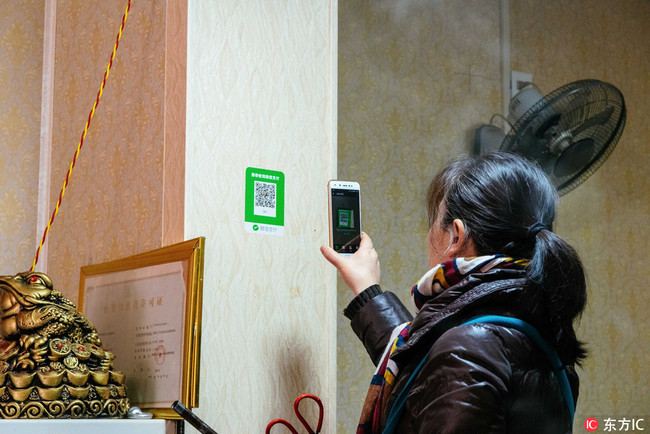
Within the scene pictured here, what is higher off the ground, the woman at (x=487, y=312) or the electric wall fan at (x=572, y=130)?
the electric wall fan at (x=572, y=130)

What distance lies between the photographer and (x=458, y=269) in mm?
1117

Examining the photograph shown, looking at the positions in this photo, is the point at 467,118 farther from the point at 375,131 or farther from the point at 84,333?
the point at 84,333

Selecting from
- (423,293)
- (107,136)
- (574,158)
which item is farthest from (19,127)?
(574,158)

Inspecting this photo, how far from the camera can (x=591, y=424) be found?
10.2 feet

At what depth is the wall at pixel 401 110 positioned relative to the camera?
8.97ft

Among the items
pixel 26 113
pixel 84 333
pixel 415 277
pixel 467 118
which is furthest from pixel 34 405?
pixel 467 118

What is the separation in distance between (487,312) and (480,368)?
0.34 ft

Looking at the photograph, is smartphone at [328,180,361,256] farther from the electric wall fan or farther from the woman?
the electric wall fan

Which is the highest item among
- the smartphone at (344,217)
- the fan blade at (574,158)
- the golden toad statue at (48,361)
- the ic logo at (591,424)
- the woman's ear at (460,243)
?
the fan blade at (574,158)

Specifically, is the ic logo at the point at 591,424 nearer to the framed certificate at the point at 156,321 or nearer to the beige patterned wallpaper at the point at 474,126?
the beige patterned wallpaper at the point at 474,126

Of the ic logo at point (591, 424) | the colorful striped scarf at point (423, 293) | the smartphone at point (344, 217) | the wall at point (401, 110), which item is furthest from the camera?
the ic logo at point (591, 424)

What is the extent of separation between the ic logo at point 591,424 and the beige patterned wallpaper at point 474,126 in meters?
0.03

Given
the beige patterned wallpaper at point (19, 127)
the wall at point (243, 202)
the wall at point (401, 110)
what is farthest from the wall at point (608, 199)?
the beige patterned wallpaper at point (19, 127)

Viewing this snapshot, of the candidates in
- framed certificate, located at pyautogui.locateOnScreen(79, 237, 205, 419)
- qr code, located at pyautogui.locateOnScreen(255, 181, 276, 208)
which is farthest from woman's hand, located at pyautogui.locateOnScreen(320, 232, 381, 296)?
framed certificate, located at pyautogui.locateOnScreen(79, 237, 205, 419)
